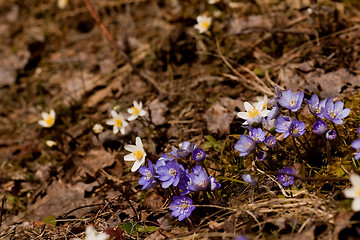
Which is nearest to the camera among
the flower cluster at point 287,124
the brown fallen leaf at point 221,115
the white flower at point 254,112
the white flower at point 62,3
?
the flower cluster at point 287,124

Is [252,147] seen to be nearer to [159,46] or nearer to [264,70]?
[264,70]

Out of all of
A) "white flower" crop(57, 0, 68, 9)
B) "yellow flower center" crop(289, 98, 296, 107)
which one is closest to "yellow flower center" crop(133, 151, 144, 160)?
"yellow flower center" crop(289, 98, 296, 107)

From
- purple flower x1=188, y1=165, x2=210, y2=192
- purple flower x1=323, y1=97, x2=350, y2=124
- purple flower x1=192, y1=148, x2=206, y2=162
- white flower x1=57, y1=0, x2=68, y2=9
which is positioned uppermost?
white flower x1=57, y1=0, x2=68, y2=9

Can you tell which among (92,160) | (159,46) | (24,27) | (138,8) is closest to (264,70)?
(159,46)

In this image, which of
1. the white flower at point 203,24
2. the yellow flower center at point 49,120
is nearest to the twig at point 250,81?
the white flower at point 203,24

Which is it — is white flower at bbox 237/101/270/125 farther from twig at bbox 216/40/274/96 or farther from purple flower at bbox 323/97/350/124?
twig at bbox 216/40/274/96

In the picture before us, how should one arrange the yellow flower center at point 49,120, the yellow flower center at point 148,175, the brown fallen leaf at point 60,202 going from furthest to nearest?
the yellow flower center at point 49,120
the brown fallen leaf at point 60,202
the yellow flower center at point 148,175

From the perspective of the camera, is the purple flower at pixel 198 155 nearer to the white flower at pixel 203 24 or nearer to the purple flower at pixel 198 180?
the purple flower at pixel 198 180

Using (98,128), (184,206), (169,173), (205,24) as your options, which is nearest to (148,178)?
(169,173)
